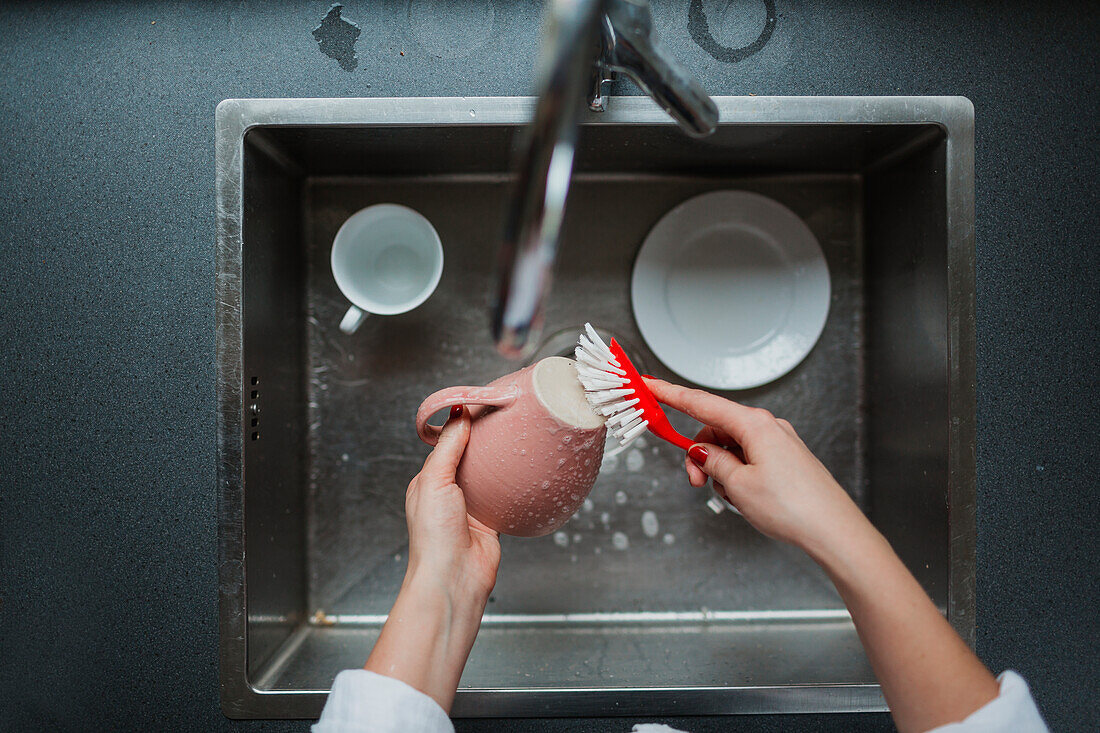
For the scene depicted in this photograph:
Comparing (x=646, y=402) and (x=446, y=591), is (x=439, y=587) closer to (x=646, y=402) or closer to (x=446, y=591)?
(x=446, y=591)

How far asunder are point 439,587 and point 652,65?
1.45 feet

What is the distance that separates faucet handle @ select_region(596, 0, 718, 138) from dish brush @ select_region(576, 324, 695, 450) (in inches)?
7.5

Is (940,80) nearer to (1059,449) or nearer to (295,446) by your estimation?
(1059,449)

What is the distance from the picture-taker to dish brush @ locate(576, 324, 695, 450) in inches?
20.9

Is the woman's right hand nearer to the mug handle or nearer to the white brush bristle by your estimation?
the white brush bristle

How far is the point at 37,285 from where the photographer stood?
26.3 inches

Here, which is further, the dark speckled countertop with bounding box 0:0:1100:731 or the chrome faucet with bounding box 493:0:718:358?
the dark speckled countertop with bounding box 0:0:1100:731

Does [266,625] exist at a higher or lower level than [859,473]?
lower

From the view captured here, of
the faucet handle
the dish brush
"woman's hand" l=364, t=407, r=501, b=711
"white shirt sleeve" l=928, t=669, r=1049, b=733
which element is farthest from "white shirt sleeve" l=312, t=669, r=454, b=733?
the faucet handle

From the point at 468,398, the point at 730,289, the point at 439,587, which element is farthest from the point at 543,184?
the point at 730,289

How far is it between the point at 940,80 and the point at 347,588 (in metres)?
0.86

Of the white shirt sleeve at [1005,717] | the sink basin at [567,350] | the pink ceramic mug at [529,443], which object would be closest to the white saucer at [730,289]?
the sink basin at [567,350]

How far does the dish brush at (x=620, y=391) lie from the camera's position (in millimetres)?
530

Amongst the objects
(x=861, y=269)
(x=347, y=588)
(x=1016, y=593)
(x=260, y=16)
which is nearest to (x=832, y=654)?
(x=1016, y=593)
